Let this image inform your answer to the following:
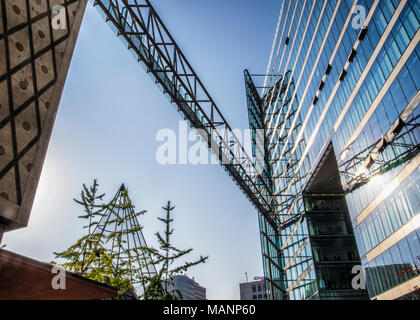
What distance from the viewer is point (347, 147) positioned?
88.1ft

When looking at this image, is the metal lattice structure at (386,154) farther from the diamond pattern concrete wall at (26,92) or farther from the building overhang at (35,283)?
the diamond pattern concrete wall at (26,92)

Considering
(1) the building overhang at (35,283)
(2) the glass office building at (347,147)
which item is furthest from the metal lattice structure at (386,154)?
(1) the building overhang at (35,283)

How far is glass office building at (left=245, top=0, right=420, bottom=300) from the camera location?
19781 mm

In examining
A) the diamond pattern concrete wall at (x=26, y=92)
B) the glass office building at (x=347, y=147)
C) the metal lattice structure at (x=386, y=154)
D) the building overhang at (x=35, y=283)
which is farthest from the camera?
the glass office building at (x=347, y=147)

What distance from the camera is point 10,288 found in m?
7.04

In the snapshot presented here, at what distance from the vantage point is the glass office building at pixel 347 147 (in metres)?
19.8

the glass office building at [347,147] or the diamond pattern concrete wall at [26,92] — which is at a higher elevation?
the glass office building at [347,147]

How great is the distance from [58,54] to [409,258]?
21.7 metres

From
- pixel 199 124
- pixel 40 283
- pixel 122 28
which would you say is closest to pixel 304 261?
pixel 199 124

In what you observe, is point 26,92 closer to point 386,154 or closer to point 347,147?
point 386,154

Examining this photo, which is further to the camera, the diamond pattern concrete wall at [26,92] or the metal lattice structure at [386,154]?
the metal lattice structure at [386,154]

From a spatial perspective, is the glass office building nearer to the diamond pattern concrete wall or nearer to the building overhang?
the building overhang

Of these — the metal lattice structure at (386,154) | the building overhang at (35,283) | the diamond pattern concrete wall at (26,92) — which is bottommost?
the building overhang at (35,283)

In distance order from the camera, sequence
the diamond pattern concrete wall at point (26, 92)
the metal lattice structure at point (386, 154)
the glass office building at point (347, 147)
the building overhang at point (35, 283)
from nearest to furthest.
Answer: the building overhang at point (35, 283) → the diamond pattern concrete wall at point (26, 92) → the metal lattice structure at point (386, 154) → the glass office building at point (347, 147)
